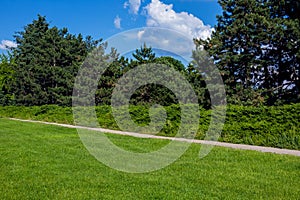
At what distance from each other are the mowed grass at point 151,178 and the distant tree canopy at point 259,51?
12.3 m

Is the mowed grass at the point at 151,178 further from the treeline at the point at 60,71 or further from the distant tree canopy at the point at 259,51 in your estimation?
the treeline at the point at 60,71

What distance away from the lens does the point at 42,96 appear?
109 ft

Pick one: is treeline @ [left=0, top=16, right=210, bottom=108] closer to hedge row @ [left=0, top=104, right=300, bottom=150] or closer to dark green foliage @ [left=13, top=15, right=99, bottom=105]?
dark green foliage @ [left=13, top=15, right=99, bottom=105]

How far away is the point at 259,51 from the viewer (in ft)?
67.5

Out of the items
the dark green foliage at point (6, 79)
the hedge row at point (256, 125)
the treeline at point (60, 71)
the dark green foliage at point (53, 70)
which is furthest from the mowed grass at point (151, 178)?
the dark green foliage at point (6, 79)

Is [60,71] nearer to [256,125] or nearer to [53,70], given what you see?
[53,70]

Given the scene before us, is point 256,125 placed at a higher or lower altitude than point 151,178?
higher

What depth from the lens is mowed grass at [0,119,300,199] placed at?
463 cm

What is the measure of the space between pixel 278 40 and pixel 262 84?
307 centimetres

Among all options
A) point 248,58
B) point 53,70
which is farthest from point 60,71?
point 248,58

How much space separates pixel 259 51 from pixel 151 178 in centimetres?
1700

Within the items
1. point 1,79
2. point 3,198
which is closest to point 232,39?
point 3,198

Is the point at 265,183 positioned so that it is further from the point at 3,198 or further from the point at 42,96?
the point at 42,96

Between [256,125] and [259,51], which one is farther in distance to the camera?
[259,51]
